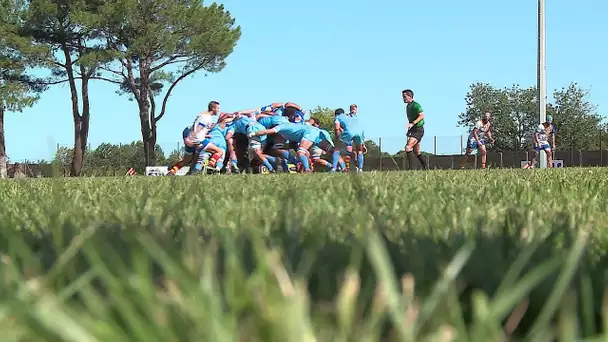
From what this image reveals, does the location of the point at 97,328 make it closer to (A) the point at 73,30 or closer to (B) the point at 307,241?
(B) the point at 307,241

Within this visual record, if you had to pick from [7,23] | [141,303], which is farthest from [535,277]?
[7,23]

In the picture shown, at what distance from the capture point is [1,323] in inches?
30.1

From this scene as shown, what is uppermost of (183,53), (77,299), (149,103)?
(183,53)

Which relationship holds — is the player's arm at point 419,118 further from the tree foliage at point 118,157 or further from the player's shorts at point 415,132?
the tree foliage at point 118,157

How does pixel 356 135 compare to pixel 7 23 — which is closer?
pixel 356 135

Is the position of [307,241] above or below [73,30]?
below

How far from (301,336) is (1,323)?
33 cm


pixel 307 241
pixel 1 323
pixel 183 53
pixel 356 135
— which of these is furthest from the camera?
pixel 183 53

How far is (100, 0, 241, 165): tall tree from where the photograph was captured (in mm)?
33688

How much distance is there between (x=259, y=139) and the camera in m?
15.5

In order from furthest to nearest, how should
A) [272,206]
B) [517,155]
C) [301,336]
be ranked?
[517,155]
[272,206]
[301,336]

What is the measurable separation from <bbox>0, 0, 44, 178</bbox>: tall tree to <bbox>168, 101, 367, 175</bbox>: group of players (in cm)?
1958

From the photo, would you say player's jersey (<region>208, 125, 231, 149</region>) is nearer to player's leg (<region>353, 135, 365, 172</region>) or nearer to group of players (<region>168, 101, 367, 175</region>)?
group of players (<region>168, 101, 367, 175</region>)

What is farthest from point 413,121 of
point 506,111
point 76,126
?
point 506,111
